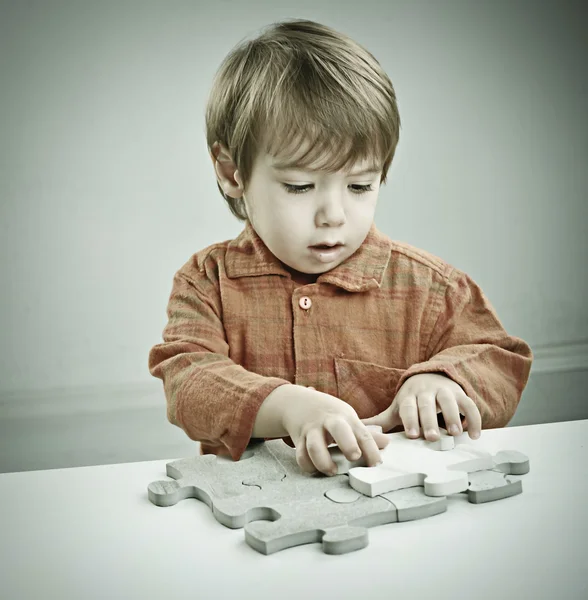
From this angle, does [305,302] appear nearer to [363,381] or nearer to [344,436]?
[363,381]

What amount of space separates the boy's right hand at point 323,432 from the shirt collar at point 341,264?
30cm

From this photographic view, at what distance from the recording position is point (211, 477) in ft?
2.59

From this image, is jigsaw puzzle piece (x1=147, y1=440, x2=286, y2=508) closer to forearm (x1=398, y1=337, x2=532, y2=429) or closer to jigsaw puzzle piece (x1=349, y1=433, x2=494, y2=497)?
jigsaw puzzle piece (x1=349, y1=433, x2=494, y2=497)

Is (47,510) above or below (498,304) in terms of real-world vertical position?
above

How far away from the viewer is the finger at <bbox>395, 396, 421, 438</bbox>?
2.87 feet

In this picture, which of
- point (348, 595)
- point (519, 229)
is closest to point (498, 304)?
point (519, 229)

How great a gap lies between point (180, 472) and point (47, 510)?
5.3 inches

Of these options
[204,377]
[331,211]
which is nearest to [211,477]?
[204,377]

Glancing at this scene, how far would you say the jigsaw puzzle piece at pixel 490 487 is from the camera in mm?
719

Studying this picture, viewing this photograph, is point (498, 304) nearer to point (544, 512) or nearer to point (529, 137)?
point (529, 137)

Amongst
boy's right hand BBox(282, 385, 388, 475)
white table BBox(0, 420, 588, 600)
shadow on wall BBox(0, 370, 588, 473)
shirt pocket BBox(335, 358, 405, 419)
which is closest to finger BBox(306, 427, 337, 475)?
boy's right hand BBox(282, 385, 388, 475)

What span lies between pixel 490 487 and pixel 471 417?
0.55 ft

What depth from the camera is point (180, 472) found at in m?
0.82

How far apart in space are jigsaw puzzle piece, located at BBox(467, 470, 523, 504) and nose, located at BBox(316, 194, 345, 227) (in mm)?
393
